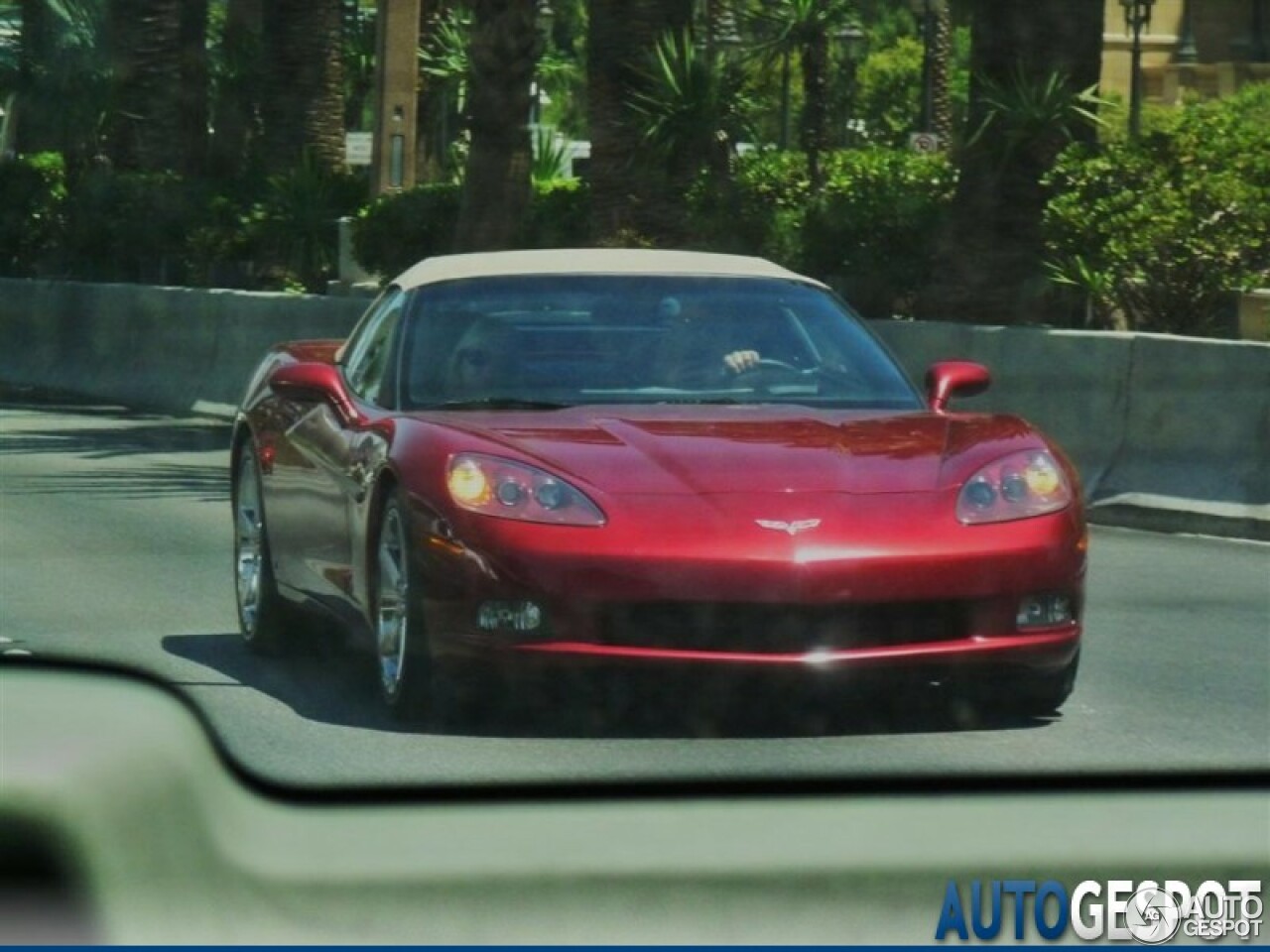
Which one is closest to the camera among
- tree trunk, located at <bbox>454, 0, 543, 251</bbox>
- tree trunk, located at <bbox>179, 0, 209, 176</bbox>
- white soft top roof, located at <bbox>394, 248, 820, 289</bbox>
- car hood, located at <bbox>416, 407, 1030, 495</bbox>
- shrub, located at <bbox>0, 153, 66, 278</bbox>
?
car hood, located at <bbox>416, 407, 1030, 495</bbox>

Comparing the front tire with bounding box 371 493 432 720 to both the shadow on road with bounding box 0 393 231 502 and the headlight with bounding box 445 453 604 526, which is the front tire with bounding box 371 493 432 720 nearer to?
the headlight with bounding box 445 453 604 526

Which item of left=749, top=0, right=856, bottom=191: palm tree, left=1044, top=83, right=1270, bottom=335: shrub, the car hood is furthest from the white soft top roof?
left=749, top=0, right=856, bottom=191: palm tree

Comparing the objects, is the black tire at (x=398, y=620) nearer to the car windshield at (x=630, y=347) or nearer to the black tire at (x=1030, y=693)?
the car windshield at (x=630, y=347)

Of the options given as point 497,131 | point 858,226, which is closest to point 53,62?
point 497,131

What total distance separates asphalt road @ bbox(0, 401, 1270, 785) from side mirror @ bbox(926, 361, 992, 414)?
962 mm

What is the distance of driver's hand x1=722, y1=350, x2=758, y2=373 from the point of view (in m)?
7.99

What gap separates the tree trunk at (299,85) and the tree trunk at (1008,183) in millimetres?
15370

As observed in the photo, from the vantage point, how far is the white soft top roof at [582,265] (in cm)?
833

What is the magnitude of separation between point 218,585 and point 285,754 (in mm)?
4577

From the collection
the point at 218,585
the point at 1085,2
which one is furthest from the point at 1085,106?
the point at 218,585

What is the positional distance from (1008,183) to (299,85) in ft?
53.0

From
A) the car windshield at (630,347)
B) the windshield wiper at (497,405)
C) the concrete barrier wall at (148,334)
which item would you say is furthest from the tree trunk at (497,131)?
the windshield wiper at (497,405)

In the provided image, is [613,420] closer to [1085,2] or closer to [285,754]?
[285,754]

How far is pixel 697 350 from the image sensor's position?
316 inches
